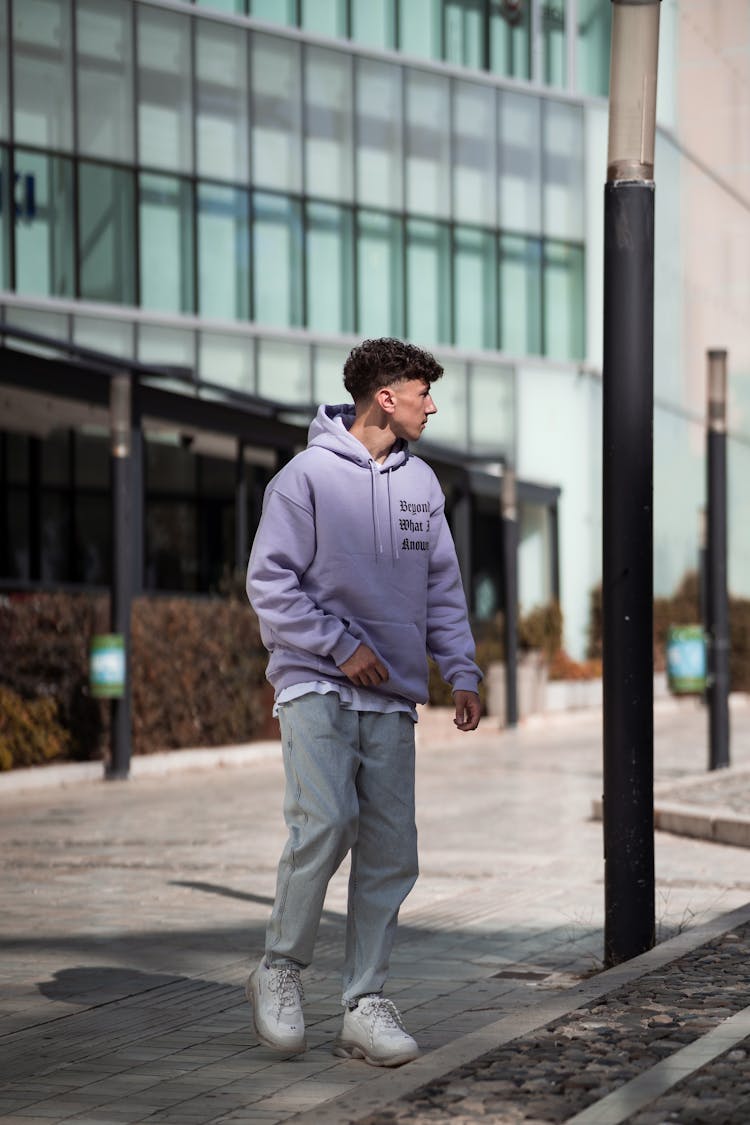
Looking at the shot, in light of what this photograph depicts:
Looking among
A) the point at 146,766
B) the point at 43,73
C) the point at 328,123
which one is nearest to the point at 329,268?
the point at 328,123

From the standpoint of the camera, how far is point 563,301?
137 ft

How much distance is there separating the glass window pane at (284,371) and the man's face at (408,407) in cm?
3036

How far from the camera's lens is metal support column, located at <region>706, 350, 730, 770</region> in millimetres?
17094

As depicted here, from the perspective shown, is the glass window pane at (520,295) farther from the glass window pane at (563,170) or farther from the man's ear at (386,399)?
the man's ear at (386,399)

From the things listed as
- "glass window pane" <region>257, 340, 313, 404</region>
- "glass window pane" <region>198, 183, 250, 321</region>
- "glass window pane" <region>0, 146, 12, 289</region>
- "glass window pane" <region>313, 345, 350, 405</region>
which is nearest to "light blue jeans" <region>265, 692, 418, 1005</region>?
"glass window pane" <region>0, 146, 12, 289</region>

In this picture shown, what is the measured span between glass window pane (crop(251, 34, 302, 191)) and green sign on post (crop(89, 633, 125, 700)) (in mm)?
19676

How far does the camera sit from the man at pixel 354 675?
556 centimetres

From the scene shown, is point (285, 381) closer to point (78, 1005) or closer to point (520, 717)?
point (520, 717)

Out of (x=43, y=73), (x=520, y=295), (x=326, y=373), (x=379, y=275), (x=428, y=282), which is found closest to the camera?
(x=43, y=73)

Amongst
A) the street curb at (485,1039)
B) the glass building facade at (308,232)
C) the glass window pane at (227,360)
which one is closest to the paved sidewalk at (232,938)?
the street curb at (485,1039)

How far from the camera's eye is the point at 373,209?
38.4m

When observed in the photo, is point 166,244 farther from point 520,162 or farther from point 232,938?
point 232,938

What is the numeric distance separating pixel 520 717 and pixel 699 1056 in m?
24.4

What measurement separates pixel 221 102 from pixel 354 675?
30813 millimetres
